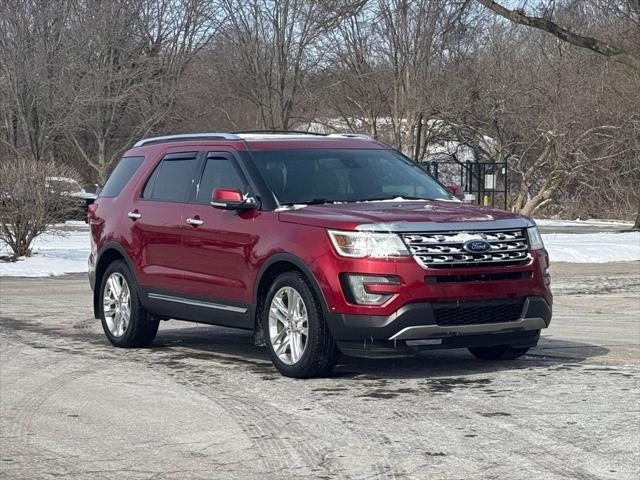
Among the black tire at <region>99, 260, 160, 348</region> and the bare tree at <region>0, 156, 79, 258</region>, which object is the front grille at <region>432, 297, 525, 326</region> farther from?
the bare tree at <region>0, 156, 79, 258</region>

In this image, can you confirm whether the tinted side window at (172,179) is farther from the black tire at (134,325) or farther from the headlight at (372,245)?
the headlight at (372,245)

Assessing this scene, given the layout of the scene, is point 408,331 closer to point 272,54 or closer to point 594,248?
point 594,248

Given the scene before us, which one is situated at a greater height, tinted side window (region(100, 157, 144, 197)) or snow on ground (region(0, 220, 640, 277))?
tinted side window (region(100, 157, 144, 197))

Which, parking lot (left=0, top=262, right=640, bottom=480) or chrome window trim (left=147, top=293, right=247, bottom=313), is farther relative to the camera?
chrome window trim (left=147, top=293, right=247, bottom=313)

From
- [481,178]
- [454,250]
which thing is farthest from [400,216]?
[481,178]

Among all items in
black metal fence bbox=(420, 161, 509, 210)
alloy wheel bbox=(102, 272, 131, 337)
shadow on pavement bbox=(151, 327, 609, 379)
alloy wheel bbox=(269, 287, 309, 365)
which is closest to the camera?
alloy wheel bbox=(269, 287, 309, 365)

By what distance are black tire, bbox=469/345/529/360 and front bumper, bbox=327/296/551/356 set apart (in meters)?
0.85

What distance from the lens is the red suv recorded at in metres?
8.72

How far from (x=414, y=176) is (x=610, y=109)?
101 feet

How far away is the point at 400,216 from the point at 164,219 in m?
2.59

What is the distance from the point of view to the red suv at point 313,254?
8719mm

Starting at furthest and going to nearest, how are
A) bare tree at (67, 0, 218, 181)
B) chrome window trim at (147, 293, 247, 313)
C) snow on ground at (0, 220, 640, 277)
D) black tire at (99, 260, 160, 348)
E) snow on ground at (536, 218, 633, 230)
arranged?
bare tree at (67, 0, 218, 181)
snow on ground at (536, 218, 633, 230)
snow on ground at (0, 220, 640, 277)
black tire at (99, 260, 160, 348)
chrome window trim at (147, 293, 247, 313)

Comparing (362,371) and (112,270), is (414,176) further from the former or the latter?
(112,270)

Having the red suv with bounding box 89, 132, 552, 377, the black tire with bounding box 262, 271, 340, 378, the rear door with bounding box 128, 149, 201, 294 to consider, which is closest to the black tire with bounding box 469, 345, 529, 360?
the red suv with bounding box 89, 132, 552, 377
